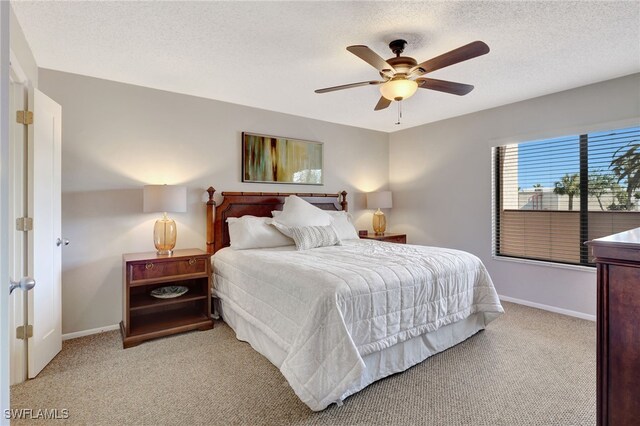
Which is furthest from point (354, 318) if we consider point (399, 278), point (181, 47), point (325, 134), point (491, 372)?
point (325, 134)

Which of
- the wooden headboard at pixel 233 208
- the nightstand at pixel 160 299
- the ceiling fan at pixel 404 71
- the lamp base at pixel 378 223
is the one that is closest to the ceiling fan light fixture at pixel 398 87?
the ceiling fan at pixel 404 71

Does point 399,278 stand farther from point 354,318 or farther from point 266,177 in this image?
point 266,177

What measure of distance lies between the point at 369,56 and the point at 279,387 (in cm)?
229

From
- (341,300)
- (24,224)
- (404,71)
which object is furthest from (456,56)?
(24,224)

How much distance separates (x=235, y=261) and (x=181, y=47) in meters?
1.86

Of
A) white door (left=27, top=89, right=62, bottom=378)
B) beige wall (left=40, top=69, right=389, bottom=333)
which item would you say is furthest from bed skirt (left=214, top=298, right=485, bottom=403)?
white door (left=27, top=89, right=62, bottom=378)

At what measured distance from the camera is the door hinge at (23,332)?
7.33 feet

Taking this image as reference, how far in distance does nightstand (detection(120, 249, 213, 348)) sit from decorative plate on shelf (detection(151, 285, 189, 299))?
4cm

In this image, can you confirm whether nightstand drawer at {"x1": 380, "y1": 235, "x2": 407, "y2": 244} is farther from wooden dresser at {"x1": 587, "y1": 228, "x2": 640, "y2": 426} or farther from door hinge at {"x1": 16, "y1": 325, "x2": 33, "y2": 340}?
door hinge at {"x1": 16, "y1": 325, "x2": 33, "y2": 340}

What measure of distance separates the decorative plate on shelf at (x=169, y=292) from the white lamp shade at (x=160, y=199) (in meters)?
0.80

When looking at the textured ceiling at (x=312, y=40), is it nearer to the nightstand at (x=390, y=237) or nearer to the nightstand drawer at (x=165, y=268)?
the nightstand drawer at (x=165, y=268)

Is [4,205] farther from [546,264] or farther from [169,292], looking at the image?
[546,264]

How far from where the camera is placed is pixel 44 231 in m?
Result: 2.41

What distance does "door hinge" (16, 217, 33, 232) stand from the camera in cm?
219
